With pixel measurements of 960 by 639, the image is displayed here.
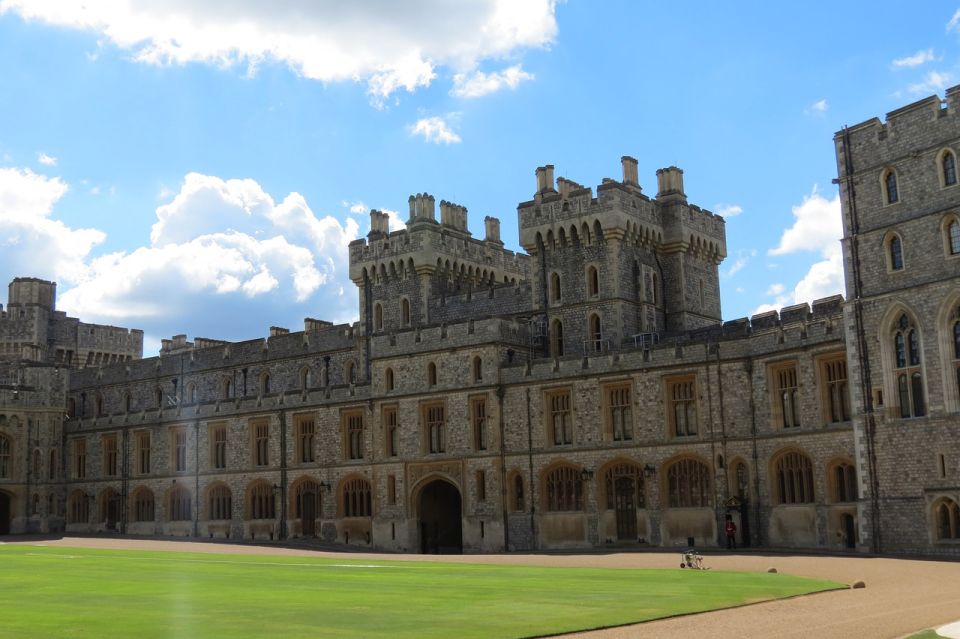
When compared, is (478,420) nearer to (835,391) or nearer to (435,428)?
(435,428)

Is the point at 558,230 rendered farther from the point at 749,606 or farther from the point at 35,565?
the point at 749,606

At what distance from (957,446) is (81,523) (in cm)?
5386

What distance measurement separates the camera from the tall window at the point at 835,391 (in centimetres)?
3909

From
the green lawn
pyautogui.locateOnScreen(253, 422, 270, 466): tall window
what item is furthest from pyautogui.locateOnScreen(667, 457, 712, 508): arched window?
pyautogui.locateOnScreen(253, 422, 270, 466): tall window

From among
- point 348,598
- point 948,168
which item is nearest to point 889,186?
point 948,168

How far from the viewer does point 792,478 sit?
4069cm

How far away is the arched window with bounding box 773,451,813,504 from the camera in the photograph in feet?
132

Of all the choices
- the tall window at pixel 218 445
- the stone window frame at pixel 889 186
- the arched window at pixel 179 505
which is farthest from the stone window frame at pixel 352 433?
the stone window frame at pixel 889 186

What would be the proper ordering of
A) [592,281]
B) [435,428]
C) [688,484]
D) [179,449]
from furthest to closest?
[179,449] → [592,281] → [435,428] → [688,484]

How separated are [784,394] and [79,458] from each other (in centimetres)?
4724

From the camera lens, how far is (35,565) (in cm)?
3388

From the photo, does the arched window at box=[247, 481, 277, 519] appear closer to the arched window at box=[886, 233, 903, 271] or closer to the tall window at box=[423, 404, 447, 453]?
the tall window at box=[423, 404, 447, 453]

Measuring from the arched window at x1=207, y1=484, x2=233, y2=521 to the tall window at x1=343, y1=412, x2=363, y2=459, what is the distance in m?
9.30

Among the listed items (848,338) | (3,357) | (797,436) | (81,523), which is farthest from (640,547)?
(3,357)
